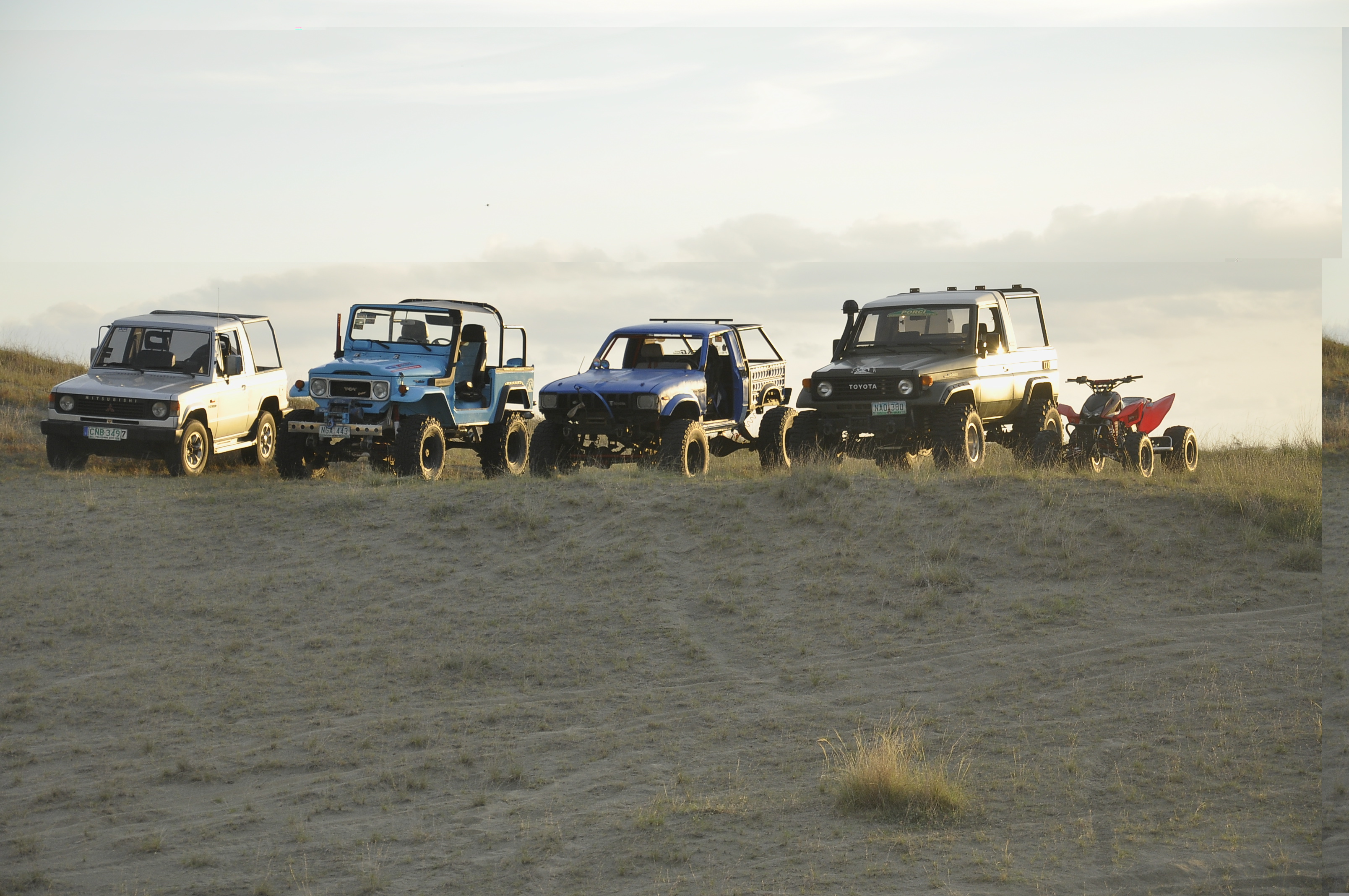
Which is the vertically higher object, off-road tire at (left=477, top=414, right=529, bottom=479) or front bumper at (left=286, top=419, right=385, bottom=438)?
front bumper at (left=286, top=419, right=385, bottom=438)

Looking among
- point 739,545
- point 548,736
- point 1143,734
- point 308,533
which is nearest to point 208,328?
point 308,533

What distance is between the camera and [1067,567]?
1302 centimetres

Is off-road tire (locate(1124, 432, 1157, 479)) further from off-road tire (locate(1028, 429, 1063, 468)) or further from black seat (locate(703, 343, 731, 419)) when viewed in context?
black seat (locate(703, 343, 731, 419))

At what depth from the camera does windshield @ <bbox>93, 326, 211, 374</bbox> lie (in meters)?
19.3

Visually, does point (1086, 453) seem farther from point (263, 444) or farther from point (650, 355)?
point (263, 444)

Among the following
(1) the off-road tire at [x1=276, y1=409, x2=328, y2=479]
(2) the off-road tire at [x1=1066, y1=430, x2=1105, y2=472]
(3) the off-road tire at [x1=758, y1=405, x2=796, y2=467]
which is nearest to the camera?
(2) the off-road tire at [x1=1066, y1=430, x2=1105, y2=472]

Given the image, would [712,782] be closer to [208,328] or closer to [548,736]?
[548,736]

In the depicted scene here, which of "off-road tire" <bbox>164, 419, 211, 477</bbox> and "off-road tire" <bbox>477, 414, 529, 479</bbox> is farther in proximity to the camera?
"off-road tire" <bbox>477, 414, 529, 479</bbox>

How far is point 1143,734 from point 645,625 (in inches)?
180

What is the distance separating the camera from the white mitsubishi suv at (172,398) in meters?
18.4

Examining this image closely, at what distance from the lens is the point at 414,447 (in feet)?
57.9

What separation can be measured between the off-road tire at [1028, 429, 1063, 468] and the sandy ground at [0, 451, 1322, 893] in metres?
1.99

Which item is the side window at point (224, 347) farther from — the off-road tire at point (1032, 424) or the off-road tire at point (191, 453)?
the off-road tire at point (1032, 424)

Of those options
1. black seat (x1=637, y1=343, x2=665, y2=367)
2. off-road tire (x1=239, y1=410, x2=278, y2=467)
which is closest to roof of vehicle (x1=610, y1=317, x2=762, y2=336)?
black seat (x1=637, y1=343, x2=665, y2=367)
